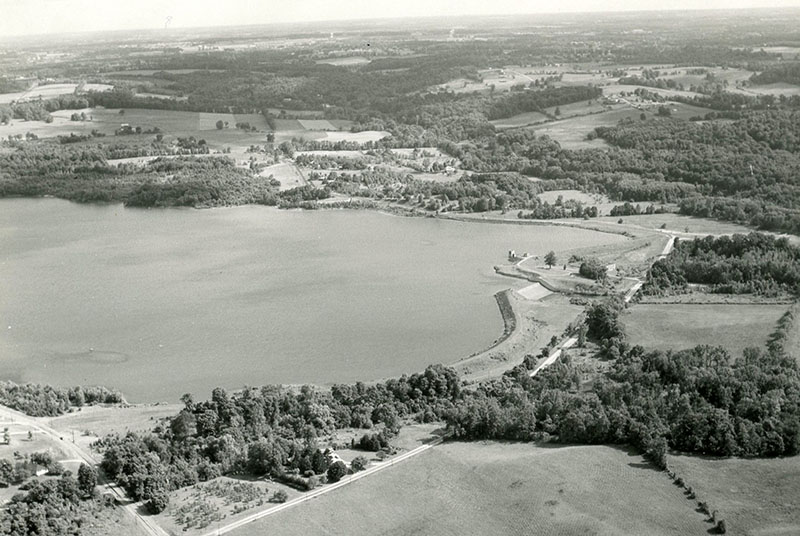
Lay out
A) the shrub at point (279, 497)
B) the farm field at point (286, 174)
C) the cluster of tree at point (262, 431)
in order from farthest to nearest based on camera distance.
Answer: the farm field at point (286, 174) → the cluster of tree at point (262, 431) → the shrub at point (279, 497)

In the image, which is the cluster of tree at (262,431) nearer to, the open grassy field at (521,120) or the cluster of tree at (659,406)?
the cluster of tree at (659,406)

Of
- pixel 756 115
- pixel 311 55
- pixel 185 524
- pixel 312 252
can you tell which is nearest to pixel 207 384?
pixel 185 524

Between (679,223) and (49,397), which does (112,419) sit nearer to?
(49,397)

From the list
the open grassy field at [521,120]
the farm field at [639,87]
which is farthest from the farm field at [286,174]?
the farm field at [639,87]

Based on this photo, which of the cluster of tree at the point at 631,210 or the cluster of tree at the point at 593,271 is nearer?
the cluster of tree at the point at 593,271

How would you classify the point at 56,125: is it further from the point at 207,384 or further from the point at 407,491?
the point at 407,491

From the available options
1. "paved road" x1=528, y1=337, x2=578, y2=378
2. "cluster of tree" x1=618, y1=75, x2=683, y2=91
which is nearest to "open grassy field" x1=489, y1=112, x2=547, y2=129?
"cluster of tree" x1=618, y1=75, x2=683, y2=91
